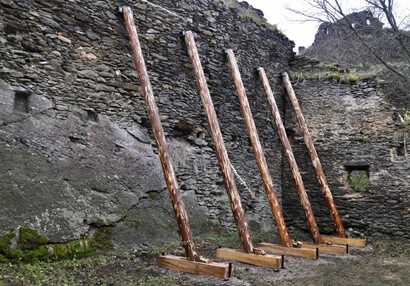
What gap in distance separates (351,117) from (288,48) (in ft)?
8.02

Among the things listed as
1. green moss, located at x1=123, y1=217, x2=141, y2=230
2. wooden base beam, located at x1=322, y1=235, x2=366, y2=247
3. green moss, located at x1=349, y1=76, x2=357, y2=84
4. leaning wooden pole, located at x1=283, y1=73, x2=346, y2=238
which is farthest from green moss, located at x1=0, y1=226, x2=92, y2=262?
green moss, located at x1=349, y1=76, x2=357, y2=84

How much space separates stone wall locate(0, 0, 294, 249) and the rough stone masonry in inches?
0.7

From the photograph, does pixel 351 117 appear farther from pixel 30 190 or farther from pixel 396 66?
pixel 30 190

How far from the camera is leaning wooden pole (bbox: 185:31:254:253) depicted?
16.5ft

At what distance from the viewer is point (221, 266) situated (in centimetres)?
407

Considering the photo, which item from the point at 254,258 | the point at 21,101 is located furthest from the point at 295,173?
the point at 21,101

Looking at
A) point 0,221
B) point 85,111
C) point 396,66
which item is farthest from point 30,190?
point 396,66

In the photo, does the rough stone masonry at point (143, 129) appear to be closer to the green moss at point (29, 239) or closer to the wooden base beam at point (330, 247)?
the green moss at point (29, 239)

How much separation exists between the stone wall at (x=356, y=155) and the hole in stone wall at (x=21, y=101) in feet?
18.1

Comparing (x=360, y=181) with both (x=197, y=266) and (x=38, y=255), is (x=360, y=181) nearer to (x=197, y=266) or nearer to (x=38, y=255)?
(x=197, y=266)

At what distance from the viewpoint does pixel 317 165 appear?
7.18 meters

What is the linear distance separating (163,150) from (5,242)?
2.11 metres

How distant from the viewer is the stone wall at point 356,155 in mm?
6906

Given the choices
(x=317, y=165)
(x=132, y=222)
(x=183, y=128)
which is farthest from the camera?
(x=317, y=165)
